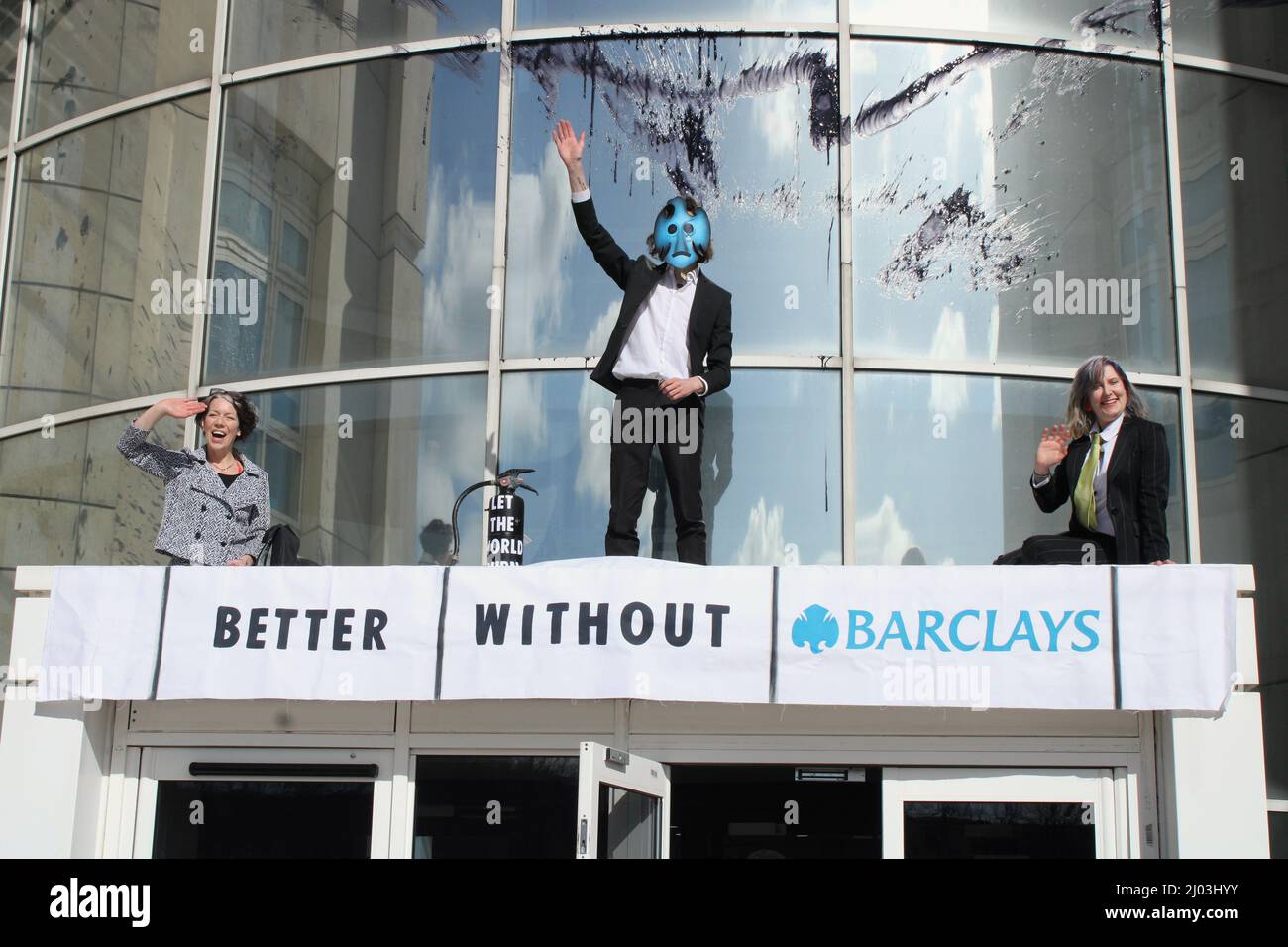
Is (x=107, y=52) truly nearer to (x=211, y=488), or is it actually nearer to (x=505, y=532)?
(x=211, y=488)

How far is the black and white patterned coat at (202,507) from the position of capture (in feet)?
26.1

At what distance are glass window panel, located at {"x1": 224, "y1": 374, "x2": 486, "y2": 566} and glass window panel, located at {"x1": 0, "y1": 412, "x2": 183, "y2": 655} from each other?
844 mm

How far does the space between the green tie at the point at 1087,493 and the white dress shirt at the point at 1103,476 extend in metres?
0.01

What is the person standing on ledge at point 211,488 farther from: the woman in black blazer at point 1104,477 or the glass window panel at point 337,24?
the woman in black blazer at point 1104,477

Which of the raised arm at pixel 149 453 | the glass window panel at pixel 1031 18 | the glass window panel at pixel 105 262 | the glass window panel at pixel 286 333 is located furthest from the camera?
the glass window panel at pixel 105 262

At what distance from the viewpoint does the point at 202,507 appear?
8047 millimetres

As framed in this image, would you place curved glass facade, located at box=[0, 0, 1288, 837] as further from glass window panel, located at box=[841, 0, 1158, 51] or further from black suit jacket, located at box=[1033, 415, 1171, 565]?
black suit jacket, located at box=[1033, 415, 1171, 565]

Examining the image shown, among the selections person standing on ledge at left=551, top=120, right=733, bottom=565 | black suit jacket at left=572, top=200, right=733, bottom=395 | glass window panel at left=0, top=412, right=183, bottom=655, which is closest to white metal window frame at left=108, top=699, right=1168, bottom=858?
person standing on ledge at left=551, top=120, right=733, bottom=565

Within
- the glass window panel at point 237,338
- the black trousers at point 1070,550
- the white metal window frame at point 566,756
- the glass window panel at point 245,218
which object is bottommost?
the white metal window frame at point 566,756

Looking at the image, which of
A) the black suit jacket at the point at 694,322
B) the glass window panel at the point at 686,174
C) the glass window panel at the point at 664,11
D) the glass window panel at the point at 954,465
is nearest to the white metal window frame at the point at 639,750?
the glass window panel at the point at 954,465

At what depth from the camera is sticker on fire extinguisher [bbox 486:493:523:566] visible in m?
8.31

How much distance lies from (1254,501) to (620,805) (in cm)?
461

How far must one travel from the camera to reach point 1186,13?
32.9 ft
